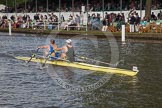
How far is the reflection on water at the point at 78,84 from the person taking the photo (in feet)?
54.6

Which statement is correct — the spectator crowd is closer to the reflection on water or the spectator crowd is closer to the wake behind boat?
the reflection on water

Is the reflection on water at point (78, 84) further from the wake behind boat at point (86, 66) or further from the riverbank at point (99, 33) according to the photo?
the riverbank at point (99, 33)

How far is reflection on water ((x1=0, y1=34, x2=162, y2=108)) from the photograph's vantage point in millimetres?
16641

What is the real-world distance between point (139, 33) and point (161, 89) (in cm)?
2336

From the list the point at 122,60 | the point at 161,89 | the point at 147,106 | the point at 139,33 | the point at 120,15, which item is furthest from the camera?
the point at 120,15

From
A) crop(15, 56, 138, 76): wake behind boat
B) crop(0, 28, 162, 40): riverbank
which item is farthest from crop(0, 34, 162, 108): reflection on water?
crop(0, 28, 162, 40): riverbank

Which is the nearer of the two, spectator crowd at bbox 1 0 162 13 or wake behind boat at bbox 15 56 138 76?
wake behind boat at bbox 15 56 138 76

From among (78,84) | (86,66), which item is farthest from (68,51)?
(78,84)

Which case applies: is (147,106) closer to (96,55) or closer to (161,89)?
(161,89)

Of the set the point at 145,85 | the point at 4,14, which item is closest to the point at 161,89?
the point at 145,85

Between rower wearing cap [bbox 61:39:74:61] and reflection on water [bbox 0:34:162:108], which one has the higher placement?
→ rower wearing cap [bbox 61:39:74:61]

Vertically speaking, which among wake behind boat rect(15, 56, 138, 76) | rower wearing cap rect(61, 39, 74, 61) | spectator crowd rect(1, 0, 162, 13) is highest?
spectator crowd rect(1, 0, 162, 13)

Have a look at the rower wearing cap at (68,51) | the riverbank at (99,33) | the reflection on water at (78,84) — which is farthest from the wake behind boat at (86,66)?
the riverbank at (99,33)

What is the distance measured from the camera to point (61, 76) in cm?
2259
